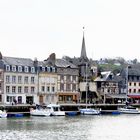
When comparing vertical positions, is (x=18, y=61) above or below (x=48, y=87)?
above

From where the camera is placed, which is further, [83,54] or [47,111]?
[83,54]

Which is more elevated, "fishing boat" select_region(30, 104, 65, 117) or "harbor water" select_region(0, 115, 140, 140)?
"fishing boat" select_region(30, 104, 65, 117)

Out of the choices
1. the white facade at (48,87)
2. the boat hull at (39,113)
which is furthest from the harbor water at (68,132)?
the white facade at (48,87)

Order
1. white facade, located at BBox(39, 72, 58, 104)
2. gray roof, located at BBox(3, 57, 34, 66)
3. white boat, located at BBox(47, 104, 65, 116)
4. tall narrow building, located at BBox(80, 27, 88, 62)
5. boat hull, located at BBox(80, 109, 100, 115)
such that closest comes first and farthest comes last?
white boat, located at BBox(47, 104, 65, 116)
boat hull, located at BBox(80, 109, 100, 115)
gray roof, located at BBox(3, 57, 34, 66)
white facade, located at BBox(39, 72, 58, 104)
tall narrow building, located at BBox(80, 27, 88, 62)

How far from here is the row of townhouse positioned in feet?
331

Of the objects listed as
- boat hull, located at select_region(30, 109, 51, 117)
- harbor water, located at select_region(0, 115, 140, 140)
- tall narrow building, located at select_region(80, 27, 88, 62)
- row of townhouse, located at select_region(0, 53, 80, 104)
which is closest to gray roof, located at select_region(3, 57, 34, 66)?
row of townhouse, located at select_region(0, 53, 80, 104)


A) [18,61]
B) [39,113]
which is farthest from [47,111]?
[18,61]

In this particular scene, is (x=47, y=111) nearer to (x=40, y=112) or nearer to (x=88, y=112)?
(x=40, y=112)

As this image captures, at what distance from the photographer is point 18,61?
103812mm

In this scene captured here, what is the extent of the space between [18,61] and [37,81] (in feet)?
20.3

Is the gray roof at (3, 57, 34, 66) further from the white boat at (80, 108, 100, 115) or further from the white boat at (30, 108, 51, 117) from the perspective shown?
the white boat at (80, 108, 100, 115)

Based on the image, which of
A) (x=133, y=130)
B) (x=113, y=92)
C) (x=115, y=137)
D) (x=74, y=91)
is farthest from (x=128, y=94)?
(x=115, y=137)

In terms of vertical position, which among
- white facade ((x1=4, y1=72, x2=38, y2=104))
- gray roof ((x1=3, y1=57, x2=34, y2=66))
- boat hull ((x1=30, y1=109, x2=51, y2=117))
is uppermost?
gray roof ((x1=3, y1=57, x2=34, y2=66))

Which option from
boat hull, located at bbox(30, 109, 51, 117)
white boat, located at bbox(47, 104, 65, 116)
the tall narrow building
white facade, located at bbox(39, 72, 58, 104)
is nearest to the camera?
boat hull, located at bbox(30, 109, 51, 117)
